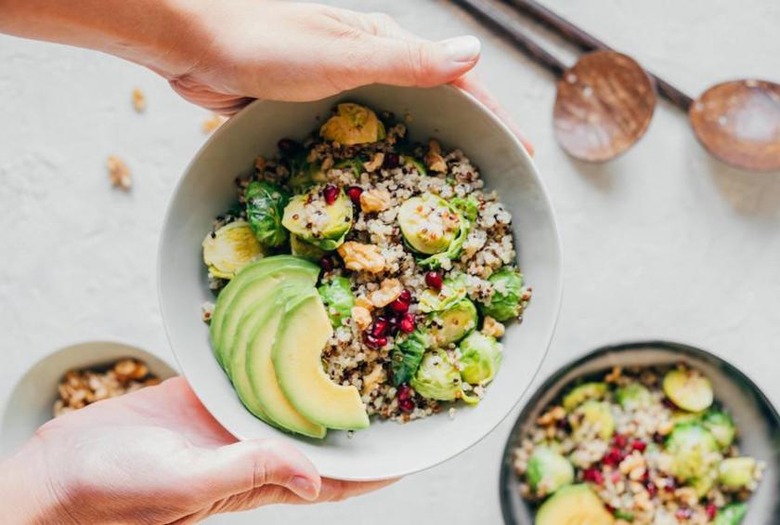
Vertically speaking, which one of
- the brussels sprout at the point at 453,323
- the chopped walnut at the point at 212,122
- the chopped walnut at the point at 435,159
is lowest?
the brussels sprout at the point at 453,323

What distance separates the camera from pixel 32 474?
1.64 metres

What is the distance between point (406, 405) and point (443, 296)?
0.22 metres

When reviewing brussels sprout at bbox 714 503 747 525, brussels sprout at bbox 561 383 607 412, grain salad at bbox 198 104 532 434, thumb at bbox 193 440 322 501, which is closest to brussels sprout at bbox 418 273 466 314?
grain salad at bbox 198 104 532 434

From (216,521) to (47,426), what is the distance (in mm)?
481

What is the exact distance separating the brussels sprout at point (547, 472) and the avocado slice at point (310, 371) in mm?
624

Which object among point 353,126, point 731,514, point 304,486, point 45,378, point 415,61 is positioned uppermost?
point 415,61

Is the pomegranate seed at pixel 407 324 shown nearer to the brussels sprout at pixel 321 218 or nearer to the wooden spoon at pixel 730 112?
the brussels sprout at pixel 321 218

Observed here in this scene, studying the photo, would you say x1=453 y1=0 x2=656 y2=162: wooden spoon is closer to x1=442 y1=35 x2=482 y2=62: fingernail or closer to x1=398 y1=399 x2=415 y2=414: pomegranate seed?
x1=442 y1=35 x2=482 y2=62: fingernail

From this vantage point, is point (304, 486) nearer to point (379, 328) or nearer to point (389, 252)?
point (379, 328)

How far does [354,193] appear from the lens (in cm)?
159

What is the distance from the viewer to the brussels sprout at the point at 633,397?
2.06 metres

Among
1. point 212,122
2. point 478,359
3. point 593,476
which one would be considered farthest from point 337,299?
point 593,476

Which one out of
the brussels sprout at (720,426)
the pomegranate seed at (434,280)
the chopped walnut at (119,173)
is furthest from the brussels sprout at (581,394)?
the chopped walnut at (119,173)

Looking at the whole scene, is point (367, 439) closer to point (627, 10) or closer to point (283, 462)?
point (283, 462)
